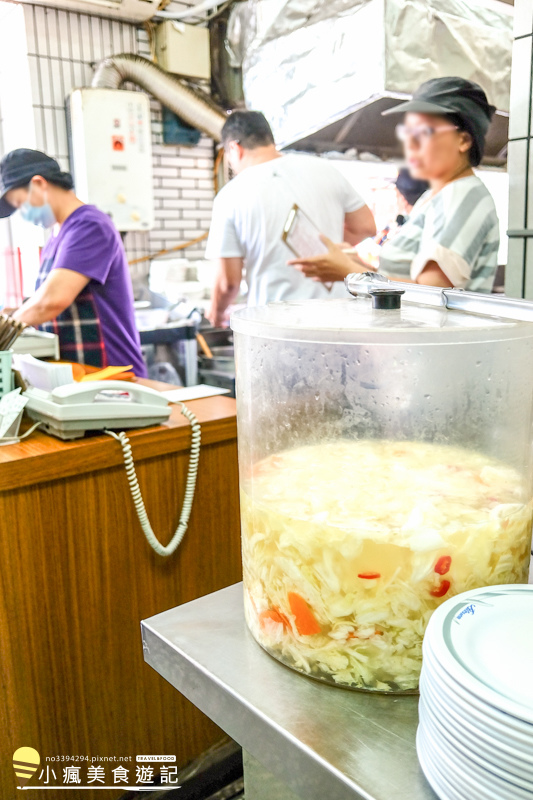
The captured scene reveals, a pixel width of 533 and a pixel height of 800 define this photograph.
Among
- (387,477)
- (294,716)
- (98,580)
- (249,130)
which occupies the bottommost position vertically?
(98,580)

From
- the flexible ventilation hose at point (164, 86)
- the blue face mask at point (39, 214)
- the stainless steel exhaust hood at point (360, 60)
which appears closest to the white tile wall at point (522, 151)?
the blue face mask at point (39, 214)

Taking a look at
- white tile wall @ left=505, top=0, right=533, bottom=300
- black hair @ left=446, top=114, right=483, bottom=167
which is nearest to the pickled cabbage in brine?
white tile wall @ left=505, top=0, right=533, bottom=300

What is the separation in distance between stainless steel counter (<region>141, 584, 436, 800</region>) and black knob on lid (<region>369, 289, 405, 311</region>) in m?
0.43

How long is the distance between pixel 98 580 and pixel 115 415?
41 cm

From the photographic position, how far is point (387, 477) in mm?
695

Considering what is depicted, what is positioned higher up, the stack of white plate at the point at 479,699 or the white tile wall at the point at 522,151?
the white tile wall at the point at 522,151

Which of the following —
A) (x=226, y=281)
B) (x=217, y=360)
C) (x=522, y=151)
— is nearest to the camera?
(x=522, y=151)

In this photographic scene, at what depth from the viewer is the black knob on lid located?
76 cm

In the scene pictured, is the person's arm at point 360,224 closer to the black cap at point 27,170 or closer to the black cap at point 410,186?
the black cap at point 410,186

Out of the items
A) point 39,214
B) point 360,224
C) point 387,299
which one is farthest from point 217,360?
point 387,299

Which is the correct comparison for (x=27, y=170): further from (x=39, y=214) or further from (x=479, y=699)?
(x=479, y=699)

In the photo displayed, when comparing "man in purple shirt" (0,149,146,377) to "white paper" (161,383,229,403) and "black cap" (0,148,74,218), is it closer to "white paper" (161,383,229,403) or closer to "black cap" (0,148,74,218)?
"black cap" (0,148,74,218)

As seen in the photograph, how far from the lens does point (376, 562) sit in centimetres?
65

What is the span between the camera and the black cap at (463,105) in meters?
2.00
